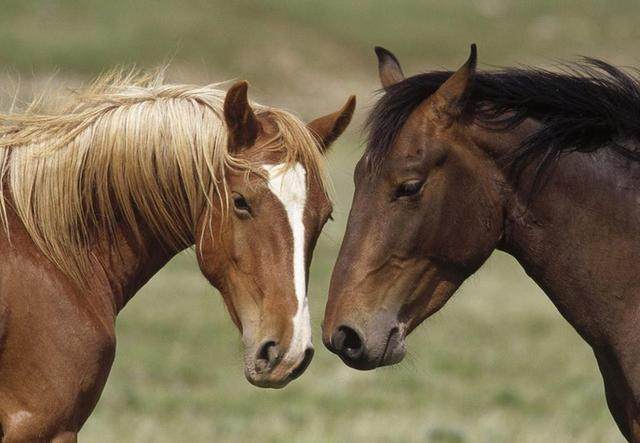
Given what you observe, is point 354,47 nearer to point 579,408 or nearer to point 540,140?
point 579,408

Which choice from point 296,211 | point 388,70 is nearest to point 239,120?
point 296,211

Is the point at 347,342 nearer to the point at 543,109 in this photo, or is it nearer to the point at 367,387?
the point at 543,109

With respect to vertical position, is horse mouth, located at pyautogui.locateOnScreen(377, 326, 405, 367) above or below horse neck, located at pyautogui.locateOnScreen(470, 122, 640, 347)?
below

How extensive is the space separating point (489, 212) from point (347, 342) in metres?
0.83

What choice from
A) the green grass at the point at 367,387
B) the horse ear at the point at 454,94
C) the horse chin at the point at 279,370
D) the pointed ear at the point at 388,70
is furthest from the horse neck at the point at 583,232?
the green grass at the point at 367,387

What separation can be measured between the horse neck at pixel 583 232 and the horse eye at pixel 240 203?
3.58 ft

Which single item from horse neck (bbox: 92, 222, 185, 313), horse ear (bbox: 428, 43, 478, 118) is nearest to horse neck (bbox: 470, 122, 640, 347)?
horse ear (bbox: 428, 43, 478, 118)

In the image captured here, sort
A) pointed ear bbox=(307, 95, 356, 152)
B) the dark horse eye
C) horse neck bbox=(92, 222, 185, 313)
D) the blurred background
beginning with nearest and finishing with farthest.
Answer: the dark horse eye, horse neck bbox=(92, 222, 185, 313), pointed ear bbox=(307, 95, 356, 152), the blurred background

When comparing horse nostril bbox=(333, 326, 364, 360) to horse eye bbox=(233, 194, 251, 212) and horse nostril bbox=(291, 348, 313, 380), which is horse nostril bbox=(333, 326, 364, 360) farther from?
horse eye bbox=(233, 194, 251, 212)

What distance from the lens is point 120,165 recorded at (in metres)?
5.23

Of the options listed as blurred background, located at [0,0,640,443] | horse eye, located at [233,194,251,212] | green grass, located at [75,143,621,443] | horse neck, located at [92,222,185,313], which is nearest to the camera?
horse eye, located at [233,194,251,212]

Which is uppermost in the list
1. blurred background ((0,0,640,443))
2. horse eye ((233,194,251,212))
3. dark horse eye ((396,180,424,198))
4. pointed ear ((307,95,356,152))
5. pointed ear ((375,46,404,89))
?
pointed ear ((375,46,404,89))

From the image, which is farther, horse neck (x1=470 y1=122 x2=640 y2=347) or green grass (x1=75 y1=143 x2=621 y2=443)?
green grass (x1=75 y1=143 x2=621 y2=443)

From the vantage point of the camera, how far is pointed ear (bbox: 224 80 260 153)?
5113 millimetres
